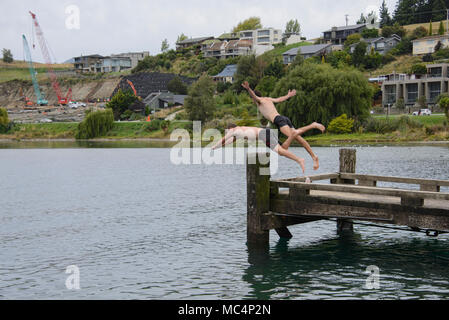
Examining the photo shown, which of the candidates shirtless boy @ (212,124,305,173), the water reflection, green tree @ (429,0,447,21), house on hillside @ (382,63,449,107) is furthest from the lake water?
green tree @ (429,0,447,21)

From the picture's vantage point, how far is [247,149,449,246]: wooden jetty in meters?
14.7

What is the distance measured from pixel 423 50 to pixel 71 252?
123 metres

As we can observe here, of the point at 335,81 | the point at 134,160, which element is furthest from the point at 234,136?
the point at 335,81

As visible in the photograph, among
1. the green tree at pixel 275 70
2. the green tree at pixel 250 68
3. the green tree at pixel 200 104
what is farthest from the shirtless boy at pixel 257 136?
the green tree at pixel 250 68

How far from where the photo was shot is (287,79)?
82500mm

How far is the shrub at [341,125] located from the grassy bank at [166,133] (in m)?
0.75

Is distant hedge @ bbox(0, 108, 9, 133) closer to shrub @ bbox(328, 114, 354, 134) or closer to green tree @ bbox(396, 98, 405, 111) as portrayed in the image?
shrub @ bbox(328, 114, 354, 134)

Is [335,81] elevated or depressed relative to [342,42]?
depressed

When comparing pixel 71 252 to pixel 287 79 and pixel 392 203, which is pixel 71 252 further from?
pixel 287 79

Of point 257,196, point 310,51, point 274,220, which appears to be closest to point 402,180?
point 274,220

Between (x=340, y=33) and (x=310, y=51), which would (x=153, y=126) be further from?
(x=340, y=33)

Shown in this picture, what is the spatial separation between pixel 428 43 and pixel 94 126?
76115mm
